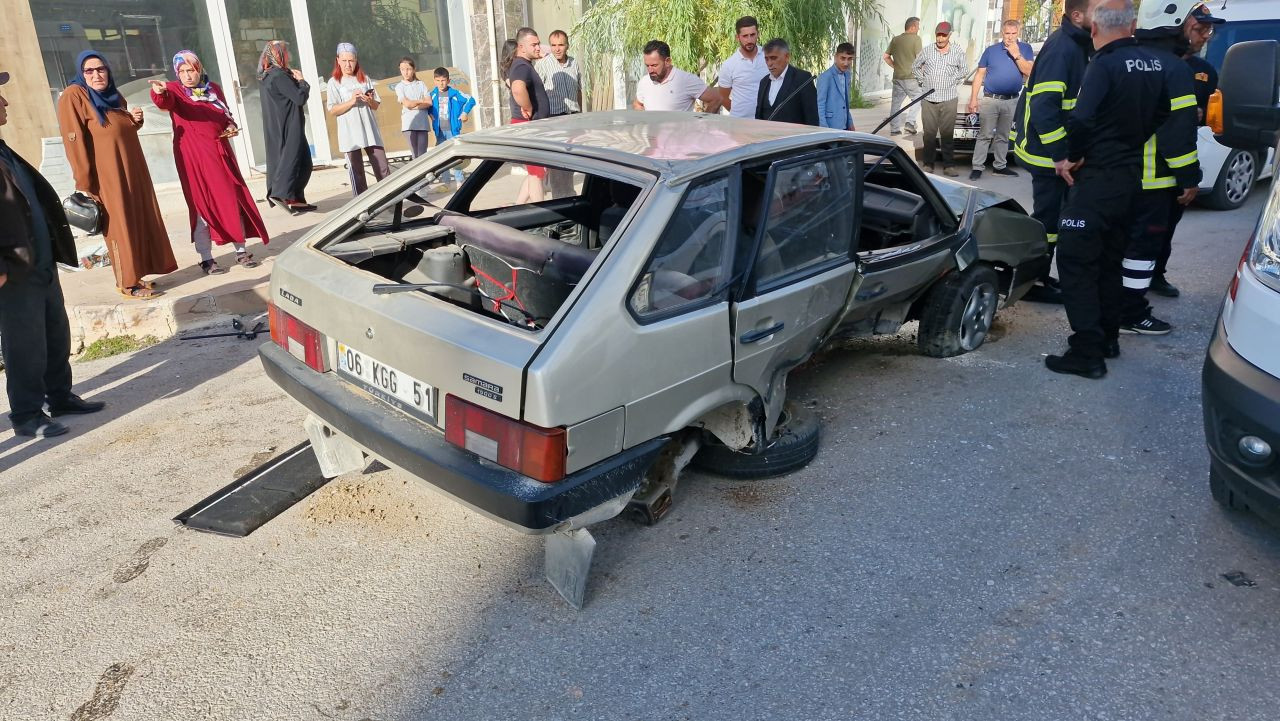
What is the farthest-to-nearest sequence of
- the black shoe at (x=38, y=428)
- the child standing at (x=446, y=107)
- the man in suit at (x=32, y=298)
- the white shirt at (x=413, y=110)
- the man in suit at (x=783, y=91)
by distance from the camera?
the child standing at (x=446, y=107) → the white shirt at (x=413, y=110) → the man in suit at (x=783, y=91) → the black shoe at (x=38, y=428) → the man in suit at (x=32, y=298)

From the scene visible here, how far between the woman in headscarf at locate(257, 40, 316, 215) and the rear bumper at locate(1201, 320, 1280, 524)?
7907mm

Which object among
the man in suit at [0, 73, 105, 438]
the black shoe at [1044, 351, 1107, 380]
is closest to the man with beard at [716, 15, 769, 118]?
the black shoe at [1044, 351, 1107, 380]

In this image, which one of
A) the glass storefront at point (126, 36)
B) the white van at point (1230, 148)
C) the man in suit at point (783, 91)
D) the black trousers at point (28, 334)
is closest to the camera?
the black trousers at point (28, 334)

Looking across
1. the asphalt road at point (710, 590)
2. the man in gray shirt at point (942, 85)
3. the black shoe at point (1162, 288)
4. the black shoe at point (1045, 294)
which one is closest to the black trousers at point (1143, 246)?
the black shoe at point (1045, 294)

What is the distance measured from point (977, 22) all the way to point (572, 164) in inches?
1039

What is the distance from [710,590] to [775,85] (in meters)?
5.13

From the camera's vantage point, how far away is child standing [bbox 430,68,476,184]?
34.8 feet

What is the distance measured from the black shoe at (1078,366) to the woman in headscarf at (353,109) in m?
6.98

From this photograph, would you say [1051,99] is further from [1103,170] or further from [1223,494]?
[1223,494]

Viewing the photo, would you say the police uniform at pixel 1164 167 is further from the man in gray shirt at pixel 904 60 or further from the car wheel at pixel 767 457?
the man in gray shirt at pixel 904 60

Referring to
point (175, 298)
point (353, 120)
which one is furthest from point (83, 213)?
point (353, 120)

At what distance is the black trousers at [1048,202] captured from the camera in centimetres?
559

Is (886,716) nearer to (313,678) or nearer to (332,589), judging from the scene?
(313,678)

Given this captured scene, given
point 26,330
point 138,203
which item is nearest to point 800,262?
point 26,330
